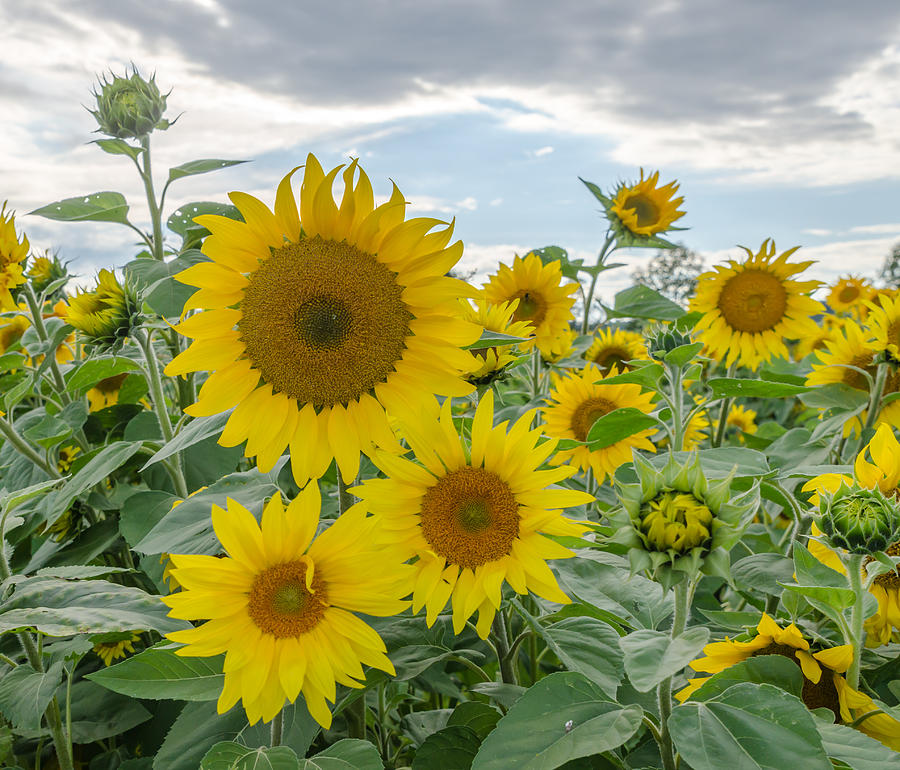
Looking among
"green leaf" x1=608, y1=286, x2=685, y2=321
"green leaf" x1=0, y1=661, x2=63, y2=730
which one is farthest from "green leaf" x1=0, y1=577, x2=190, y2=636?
"green leaf" x1=608, y1=286, x2=685, y2=321

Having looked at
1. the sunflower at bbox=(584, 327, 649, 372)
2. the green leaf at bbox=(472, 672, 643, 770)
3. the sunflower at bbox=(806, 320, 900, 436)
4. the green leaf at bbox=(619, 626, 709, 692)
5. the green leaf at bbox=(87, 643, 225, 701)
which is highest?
the sunflower at bbox=(806, 320, 900, 436)

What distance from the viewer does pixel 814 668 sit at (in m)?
1.29

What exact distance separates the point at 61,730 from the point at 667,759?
50.4 inches

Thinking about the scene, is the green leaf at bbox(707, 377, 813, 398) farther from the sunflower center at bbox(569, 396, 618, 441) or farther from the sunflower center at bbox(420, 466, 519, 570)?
the sunflower center at bbox(569, 396, 618, 441)

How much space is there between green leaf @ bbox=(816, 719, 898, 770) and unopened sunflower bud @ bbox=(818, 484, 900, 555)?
0.27 m

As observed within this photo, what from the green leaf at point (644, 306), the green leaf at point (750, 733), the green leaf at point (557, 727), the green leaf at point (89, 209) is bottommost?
the green leaf at point (557, 727)

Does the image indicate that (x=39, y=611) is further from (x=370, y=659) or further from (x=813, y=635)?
(x=813, y=635)

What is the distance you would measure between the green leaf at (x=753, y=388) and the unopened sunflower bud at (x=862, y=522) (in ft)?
1.25

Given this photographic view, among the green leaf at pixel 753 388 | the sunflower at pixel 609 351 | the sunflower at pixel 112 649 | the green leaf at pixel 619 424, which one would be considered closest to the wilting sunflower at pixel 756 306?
the sunflower at pixel 609 351

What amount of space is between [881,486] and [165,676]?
132cm

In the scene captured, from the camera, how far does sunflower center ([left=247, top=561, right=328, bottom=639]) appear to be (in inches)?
44.2

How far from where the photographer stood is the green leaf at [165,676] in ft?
3.85

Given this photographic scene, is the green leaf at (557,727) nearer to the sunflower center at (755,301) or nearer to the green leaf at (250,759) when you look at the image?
the green leaf at (250,759)

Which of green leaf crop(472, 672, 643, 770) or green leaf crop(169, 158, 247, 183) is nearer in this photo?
green leaf crop(472, 672, 643, 770)
